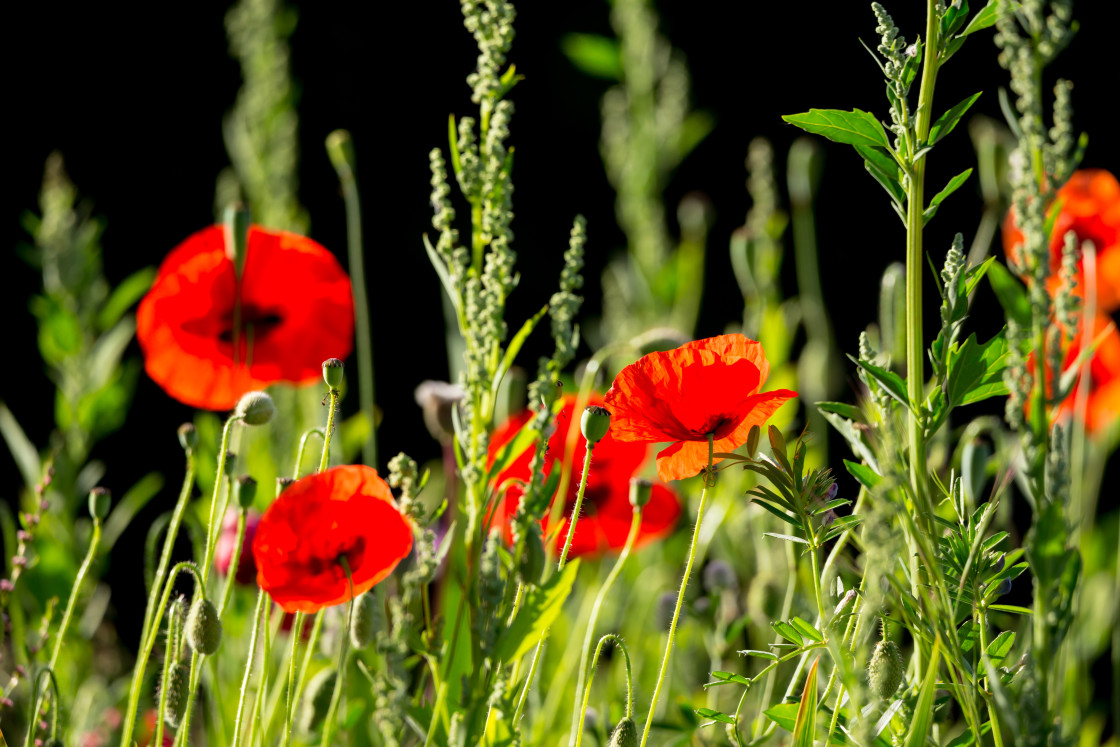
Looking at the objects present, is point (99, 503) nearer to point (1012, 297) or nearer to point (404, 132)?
point (1012, 297)

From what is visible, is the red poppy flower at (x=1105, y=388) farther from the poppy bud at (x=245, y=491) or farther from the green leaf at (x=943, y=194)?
the poppy bud at (x=245, y=491)

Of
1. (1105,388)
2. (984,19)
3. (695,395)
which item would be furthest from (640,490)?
(1105,388)

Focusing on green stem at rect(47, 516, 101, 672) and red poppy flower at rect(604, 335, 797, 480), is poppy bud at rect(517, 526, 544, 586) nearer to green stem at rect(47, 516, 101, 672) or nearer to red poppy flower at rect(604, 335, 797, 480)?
red poppy flower at rect(604, 335, 797, 480)

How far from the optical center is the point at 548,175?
257cm

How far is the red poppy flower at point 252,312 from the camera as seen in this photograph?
2.77 ft

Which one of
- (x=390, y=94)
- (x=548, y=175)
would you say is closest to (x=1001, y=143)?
(x=548, y=175)

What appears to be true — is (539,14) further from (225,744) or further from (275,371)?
(225,744)

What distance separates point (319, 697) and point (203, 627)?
0.60ft

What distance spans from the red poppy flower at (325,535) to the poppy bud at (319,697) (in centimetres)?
14

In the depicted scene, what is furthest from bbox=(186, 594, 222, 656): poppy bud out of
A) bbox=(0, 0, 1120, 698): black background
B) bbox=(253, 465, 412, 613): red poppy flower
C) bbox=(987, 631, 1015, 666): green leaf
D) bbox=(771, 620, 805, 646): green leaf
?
bbox=(0, 0, 1120, 698): black background

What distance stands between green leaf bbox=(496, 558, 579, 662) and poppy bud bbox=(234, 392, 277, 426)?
0.58ft

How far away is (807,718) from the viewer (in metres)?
0.47

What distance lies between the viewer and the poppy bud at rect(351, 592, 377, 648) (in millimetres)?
551

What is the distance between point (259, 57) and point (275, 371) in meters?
0.68
